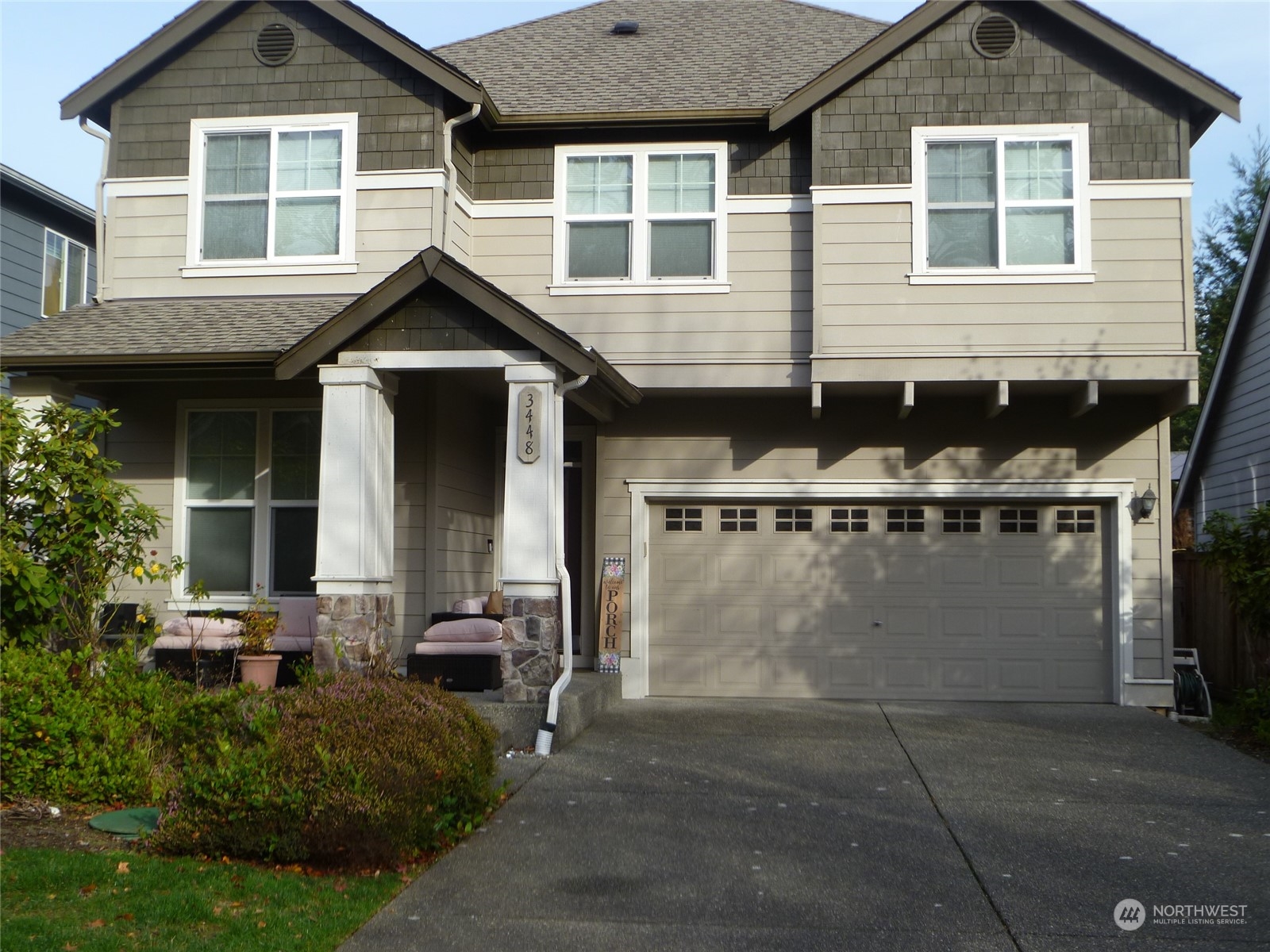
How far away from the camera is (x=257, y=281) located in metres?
12.0

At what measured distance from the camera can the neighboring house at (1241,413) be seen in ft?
51.8

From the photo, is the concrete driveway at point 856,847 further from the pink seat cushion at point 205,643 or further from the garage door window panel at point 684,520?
the pink seat cushion at point 205,643

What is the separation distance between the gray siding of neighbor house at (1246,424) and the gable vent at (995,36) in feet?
20.2

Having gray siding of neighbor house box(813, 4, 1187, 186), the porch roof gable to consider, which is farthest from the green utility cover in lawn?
gray siding of neighbor house box(813, 4, 1187, 186)

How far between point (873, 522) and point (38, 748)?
8320mm

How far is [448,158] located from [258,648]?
4.93 metres

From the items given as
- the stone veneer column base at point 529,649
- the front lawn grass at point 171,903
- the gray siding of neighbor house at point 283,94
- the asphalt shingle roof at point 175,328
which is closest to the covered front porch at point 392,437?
the stone veneer column base at point 529,649

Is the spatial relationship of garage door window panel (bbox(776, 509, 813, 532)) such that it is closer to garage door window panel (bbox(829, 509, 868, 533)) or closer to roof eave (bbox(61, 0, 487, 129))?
garage door window panel (bbox(829, 509, 868, 533))

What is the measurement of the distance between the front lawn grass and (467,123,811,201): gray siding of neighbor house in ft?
26.1

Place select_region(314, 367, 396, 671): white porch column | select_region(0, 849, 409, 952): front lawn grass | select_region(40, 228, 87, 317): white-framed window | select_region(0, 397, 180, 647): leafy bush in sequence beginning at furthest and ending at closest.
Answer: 1. select_region(40, 228, 87, 317): white-framed window
2. select_region(314, 367, 396, 671): white porch column
3. select_region(0, 397, 180, 647): leafy bush
4. select_region(0, 849, 409, 952): front lawn grass

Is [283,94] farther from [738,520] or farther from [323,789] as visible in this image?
[323,789]

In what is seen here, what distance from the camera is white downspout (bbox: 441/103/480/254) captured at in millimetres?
11711

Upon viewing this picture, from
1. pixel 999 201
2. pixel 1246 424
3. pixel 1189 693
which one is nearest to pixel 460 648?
pixel 999 201

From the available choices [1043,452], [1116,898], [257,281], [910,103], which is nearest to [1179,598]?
[1043,452]
